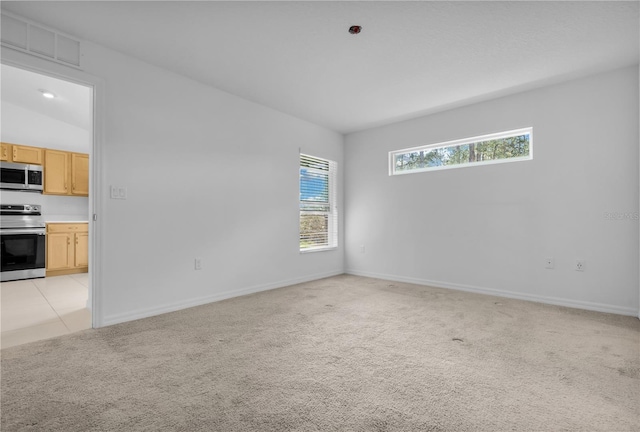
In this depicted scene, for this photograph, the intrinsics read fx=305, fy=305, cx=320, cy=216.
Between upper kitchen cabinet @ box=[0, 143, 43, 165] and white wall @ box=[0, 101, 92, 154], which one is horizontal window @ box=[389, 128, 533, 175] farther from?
upper kitchen cabinet @ box=[0, 143, 43, 165]

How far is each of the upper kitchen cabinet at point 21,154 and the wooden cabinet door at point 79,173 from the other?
0.47 m

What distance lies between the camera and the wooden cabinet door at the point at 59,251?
520cm

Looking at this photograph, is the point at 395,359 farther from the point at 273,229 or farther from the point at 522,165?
the point at 522,165

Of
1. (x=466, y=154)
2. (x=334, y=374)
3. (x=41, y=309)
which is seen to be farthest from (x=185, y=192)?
(x=466, y=154)

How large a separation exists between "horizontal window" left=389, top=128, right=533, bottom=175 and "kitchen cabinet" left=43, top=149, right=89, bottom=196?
5.68m

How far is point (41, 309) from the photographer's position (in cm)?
328

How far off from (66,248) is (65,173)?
1.39m

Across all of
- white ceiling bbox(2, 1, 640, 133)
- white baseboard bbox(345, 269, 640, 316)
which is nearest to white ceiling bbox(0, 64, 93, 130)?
white ceiling bbox(2, 1, 640, 133)

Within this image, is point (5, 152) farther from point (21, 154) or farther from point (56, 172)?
point (56, 172)

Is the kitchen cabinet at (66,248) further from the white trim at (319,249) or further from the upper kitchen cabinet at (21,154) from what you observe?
the white trim at (319,249)

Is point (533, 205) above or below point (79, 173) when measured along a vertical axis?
below

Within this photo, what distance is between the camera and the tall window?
480 cm

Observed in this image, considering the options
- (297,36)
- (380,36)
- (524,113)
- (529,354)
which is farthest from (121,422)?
(524,113)

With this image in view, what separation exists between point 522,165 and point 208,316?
3.92m
